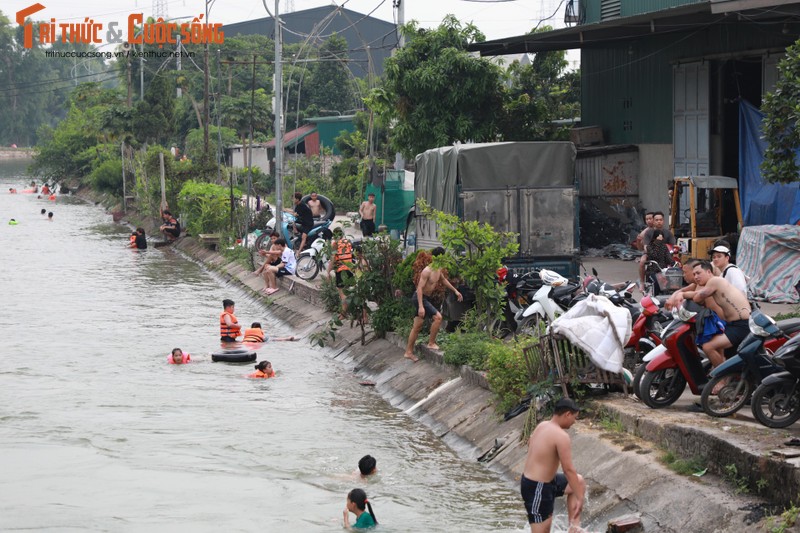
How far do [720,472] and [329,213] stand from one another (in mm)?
19400

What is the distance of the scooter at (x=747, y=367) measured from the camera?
9.96 meters

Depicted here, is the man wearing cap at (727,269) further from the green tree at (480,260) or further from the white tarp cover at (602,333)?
the green tree at (480,260)

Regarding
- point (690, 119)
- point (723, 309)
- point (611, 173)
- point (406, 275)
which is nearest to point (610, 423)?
point (723, 309)

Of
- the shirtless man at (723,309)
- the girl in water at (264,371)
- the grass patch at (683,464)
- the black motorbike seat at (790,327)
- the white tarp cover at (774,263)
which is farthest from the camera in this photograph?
the girl in water at (264,371)

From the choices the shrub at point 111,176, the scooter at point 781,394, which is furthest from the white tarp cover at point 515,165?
the shrub at point 111,176

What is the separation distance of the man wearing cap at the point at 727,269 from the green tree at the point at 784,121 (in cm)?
334

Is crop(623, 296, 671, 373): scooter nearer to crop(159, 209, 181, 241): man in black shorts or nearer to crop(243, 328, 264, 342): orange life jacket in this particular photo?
crop(243, 328, 264, 342): orange life jacket

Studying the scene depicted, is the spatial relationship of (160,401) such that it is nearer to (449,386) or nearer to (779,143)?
(449,386)

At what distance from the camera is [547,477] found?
8312mm

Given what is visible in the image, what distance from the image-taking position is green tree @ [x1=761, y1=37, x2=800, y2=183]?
1465 cm

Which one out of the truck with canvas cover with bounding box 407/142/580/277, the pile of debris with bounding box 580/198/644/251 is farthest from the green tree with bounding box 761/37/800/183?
the pile of debris with bounding box 580/198/644/251

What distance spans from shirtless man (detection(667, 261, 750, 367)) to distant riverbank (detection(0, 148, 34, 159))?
421 feet

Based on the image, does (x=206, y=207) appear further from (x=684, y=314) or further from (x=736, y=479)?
(x=736, y=479)

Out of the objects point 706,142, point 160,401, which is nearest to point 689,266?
point 160,401
